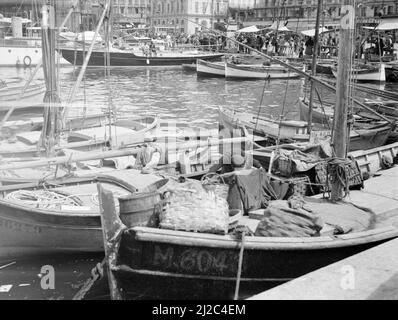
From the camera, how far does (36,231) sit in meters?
10.3

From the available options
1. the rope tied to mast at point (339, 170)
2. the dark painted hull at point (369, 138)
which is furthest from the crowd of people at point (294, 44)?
the rope tied to mast at point (339, 170)

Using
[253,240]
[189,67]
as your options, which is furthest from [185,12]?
[253,240]

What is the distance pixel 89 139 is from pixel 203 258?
9914 millimetres

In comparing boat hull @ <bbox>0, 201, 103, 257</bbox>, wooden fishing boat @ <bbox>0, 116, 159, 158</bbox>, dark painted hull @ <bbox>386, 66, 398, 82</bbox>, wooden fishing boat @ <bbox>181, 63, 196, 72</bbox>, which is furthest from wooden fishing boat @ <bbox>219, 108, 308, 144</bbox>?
wooden fishing boat @ <bbox>181, 63, 196, 72</bbox>

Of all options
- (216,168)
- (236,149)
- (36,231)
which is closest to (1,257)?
(36,231)

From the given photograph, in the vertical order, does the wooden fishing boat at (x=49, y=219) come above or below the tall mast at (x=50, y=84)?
below

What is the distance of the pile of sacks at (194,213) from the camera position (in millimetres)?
7609

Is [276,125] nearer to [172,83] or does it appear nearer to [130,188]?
[130,188]

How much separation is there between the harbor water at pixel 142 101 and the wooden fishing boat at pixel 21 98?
0.58 meters

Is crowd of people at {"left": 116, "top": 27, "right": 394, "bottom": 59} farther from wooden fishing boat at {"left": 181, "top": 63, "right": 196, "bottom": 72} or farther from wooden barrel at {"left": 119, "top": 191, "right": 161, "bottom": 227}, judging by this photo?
wooden barrel at {"left": 119, "top": 191, "right": 161, "bottom": 227}

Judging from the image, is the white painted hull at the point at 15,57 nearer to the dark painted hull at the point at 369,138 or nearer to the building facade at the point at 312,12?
the building facade at the point at 312,12

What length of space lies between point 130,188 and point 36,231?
209cm
